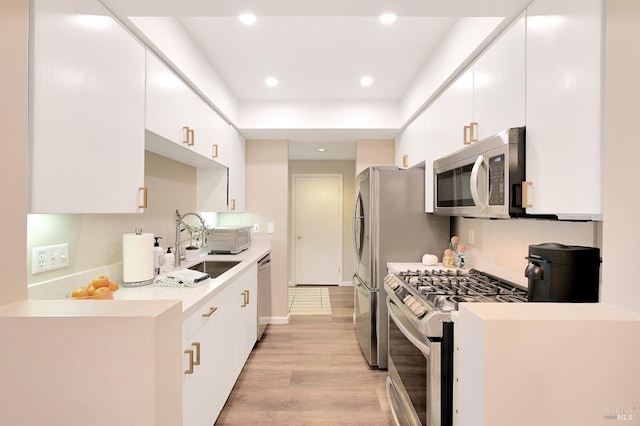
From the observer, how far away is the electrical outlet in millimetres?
1347

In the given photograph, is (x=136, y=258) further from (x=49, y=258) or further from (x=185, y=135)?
(x=185, y=135)

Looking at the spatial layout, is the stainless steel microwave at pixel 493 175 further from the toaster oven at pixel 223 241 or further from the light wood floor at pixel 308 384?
the toaster oven at pixel 223 241

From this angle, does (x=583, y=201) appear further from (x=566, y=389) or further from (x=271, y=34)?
(x=271, y=34)

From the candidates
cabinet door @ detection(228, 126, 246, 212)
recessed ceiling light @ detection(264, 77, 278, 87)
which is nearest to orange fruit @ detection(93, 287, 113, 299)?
cabinet door @ detection(228, 126, 246, 212)

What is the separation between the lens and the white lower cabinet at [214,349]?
147cm

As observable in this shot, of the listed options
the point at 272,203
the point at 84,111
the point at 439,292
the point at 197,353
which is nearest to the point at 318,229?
the point at 272,203

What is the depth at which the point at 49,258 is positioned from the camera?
55.8 inches

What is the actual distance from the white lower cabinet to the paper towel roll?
433 millimetres

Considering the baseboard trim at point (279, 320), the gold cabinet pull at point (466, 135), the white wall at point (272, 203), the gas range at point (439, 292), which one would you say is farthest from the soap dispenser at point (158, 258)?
the gold cabinet pull at point (466, 135)

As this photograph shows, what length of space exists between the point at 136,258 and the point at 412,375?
162 cm

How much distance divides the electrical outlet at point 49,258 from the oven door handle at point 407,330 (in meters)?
1.71

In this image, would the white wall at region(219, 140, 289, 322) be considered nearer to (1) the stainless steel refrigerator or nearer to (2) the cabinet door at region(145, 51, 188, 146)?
(1) the stainless steel refrigerator

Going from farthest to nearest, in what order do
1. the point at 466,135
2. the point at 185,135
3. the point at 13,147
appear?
the point at 185,135 < the point at 466,135 < the point at 13,147

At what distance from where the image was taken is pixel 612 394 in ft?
2.09
